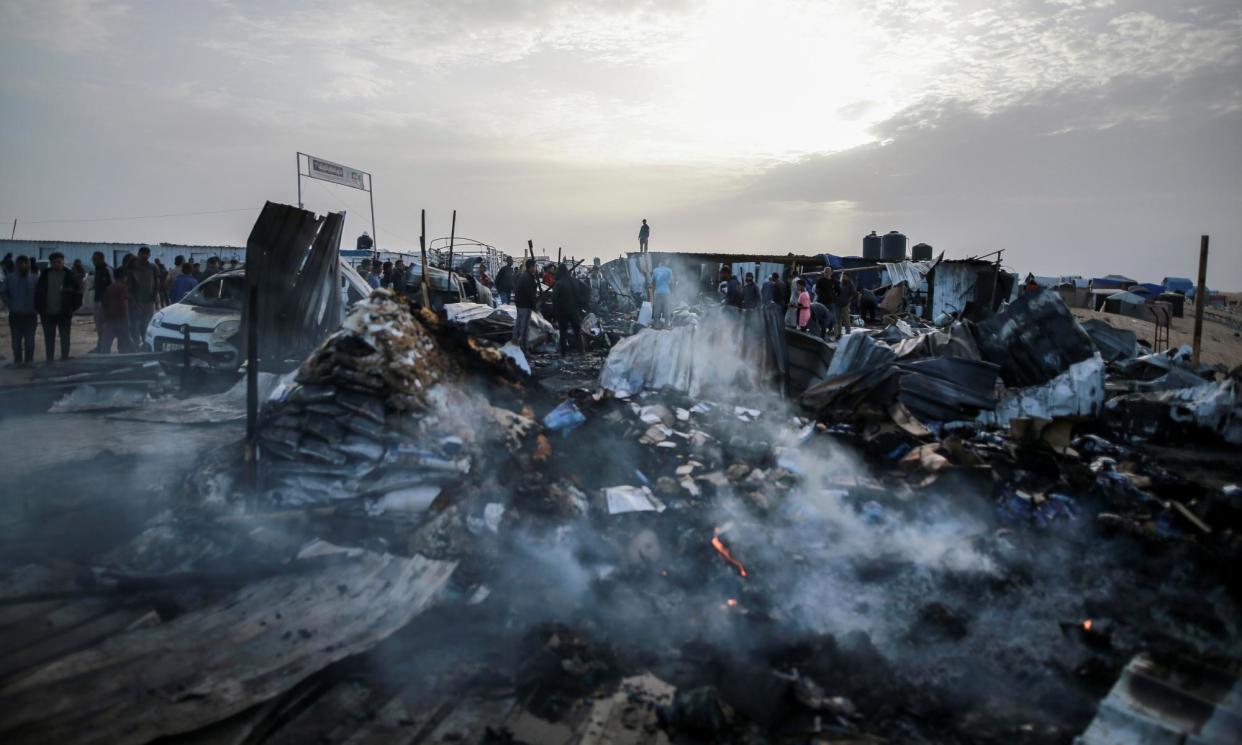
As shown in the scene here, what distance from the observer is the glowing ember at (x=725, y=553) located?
4.03 metres

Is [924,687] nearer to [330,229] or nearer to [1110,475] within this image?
[1110,475]

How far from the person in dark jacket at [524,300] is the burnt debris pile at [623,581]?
4.36 metres

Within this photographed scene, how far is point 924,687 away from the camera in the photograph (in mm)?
3066

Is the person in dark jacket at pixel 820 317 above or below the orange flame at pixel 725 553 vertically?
above

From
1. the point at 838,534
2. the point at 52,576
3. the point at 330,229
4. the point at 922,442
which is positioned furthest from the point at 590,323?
the point at 52,576

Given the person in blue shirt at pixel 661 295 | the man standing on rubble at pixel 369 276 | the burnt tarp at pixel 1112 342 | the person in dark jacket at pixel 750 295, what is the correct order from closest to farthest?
the burnt tarp at pixel 1112 342 < the man standing on rubble at pixel 369 276 < the person in dark jacket at pixel 750 295 < the person in blue shirt at pixel 661 295

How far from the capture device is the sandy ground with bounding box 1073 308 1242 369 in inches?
618

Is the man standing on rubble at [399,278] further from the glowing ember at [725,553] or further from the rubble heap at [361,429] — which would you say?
the glowing ember at [725,553]

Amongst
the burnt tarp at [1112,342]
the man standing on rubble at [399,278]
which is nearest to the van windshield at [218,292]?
the man standing on rubble at [399,278]

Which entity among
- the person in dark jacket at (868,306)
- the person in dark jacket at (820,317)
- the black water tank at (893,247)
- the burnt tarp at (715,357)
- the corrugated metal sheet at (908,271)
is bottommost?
the burnt tarp at (715,357)

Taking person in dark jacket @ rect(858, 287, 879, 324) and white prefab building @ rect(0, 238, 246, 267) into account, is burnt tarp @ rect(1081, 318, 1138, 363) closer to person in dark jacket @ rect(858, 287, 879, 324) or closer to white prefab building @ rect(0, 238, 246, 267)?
person in dark jacket @ rect(858, 287, 879, 324)

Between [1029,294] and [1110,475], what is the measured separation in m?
3.56

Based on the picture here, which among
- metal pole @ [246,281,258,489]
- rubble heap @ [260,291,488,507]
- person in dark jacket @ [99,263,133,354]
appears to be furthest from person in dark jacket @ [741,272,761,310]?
metal pole @ [246,281,258,489]

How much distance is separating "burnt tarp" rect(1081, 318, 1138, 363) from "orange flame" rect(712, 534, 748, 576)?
11000 mm
